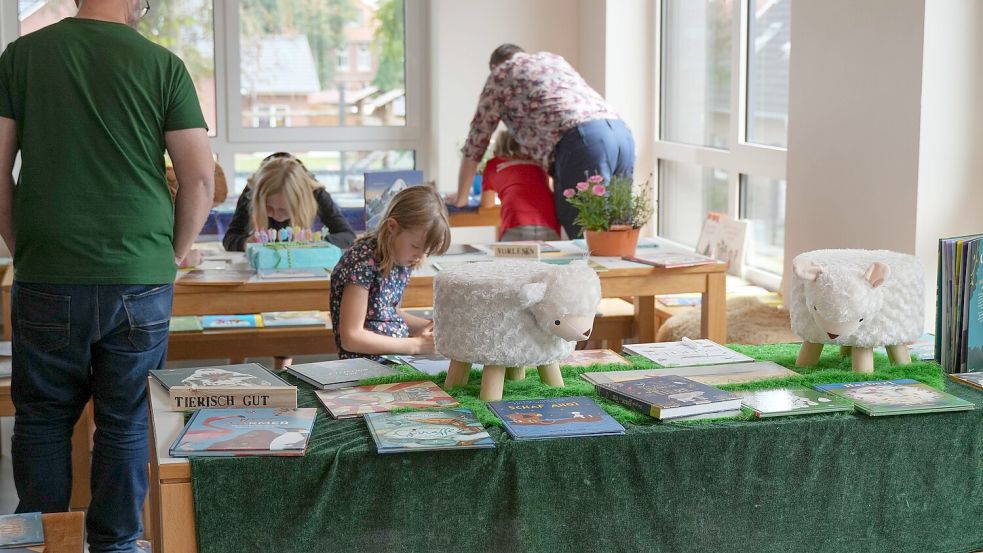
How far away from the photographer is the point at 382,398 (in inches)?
65.8

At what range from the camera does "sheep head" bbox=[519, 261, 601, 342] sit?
5.16 ft

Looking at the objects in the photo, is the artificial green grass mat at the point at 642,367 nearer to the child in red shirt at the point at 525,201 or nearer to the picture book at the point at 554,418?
the picture book at the point at 554,418

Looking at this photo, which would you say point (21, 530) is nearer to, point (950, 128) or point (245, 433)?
point (245, 433)

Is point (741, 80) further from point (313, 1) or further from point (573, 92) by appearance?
point (313, 1)

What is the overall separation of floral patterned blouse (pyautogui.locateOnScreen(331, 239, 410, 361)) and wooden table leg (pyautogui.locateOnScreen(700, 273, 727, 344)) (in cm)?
104

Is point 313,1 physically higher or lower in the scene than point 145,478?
higher

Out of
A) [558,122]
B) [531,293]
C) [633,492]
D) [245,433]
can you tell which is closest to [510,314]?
[531,293]

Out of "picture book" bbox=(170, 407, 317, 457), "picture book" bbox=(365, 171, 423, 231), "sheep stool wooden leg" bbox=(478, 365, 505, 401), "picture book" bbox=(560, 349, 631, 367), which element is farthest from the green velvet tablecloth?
"picture book" bbox=(365, 171, 423, 231)

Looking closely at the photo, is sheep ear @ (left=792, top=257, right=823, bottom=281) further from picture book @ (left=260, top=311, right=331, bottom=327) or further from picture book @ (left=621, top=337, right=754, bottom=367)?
picture book @ (left=260, top=311, right=331, bottom=327)

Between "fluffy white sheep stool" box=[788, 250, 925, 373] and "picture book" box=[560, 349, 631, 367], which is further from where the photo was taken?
"picture book" box=[560, 349, 631, 367]

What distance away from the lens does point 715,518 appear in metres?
1.55

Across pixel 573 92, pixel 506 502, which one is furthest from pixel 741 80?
pixel 506 502

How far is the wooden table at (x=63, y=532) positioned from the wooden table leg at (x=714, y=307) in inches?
83.5

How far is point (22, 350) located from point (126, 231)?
1.01 ft
